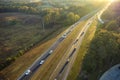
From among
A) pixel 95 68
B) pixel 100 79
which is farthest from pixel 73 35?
pixel 100 79

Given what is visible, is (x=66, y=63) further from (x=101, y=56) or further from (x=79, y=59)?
(x=101, y=56)

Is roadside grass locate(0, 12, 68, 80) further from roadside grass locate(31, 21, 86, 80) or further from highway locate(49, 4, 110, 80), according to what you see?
highway locate(49, 4, 110, 80)

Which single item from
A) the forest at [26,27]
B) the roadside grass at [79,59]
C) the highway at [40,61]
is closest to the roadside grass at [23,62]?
the highway at [40,61]

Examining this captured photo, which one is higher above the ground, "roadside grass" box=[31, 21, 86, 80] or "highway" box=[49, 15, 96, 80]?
"highway" box=[49, 15, 96, 80]

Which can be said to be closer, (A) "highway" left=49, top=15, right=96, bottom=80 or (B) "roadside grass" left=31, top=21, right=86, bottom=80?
(A) "highway" left=49, top=15, right=96, bottom=80

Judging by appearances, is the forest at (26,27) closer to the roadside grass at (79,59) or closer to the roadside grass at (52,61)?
the roadside grass at (52,61)

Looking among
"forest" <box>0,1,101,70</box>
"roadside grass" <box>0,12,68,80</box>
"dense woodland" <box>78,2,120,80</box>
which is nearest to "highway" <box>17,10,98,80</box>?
"roadside grass" <box>0,12,68,80</box>

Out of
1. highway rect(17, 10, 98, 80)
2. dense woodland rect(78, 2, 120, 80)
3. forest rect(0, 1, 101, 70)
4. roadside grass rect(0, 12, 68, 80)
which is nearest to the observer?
dense woodland rect(78, 2, 120, 80)

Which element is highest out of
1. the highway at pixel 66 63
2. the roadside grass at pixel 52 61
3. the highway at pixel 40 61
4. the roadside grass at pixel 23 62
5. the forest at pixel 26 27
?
the highway at pixel 66 63
